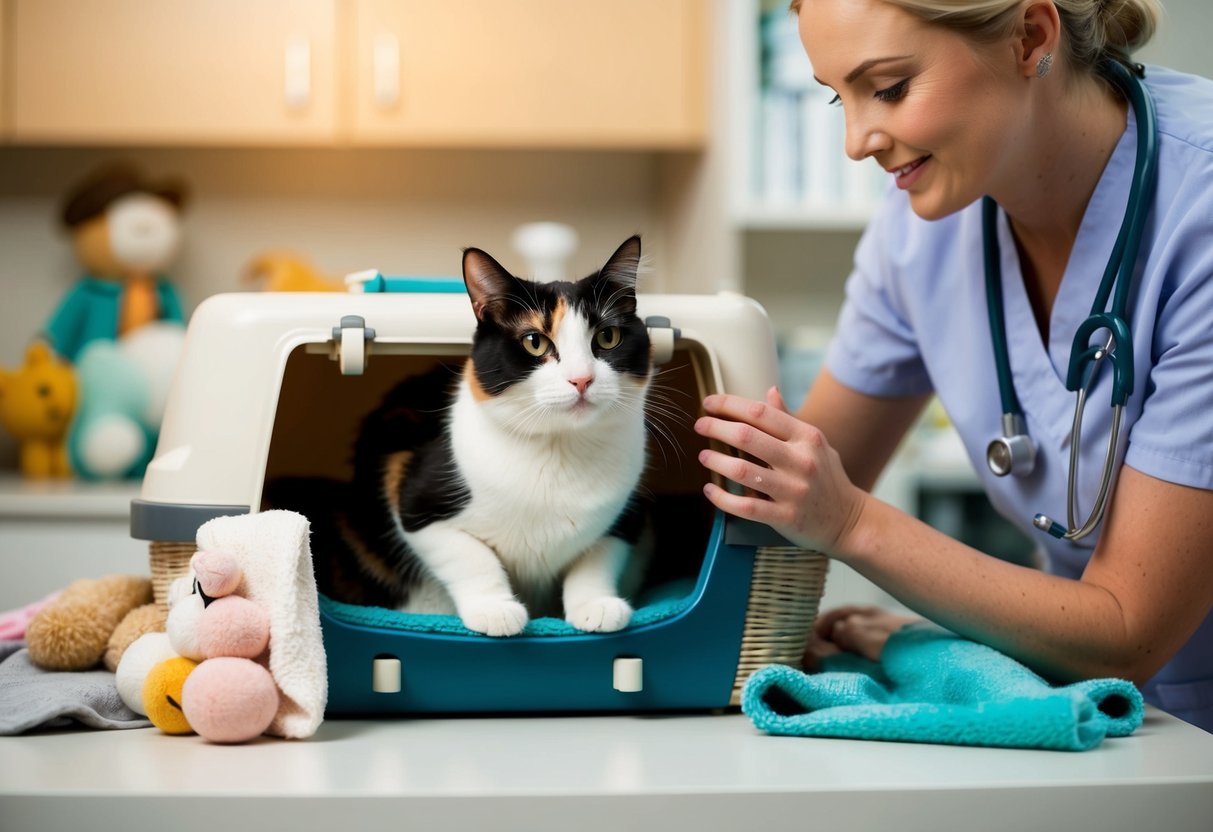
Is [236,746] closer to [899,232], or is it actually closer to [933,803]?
[933,803]

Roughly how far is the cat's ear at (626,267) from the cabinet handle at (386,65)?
5.21ft

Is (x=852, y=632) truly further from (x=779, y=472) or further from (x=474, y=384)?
(x=474, y=384)

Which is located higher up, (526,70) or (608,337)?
(526,70)

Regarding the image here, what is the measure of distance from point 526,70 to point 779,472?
1727mm

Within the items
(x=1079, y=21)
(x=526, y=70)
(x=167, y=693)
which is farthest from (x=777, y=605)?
(x=526, y=70)

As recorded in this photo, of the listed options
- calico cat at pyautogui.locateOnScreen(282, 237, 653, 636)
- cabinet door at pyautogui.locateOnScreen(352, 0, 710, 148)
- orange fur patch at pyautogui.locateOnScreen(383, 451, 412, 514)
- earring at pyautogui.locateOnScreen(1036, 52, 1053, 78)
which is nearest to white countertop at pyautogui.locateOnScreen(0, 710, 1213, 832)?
calico cat at pyautogui.locateOnScreen(282, 237, 653, 636)

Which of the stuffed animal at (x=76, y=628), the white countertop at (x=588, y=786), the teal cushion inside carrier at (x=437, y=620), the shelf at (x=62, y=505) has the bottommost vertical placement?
the shelf at (x=62, y=505)

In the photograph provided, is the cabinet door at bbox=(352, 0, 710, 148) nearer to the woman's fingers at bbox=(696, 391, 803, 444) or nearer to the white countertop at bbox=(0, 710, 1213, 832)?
the woman's fingers at bbox=(696, 391, 803, 444)

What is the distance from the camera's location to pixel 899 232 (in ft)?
3.75

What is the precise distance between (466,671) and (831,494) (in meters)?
0.30

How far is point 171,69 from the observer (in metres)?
2.28

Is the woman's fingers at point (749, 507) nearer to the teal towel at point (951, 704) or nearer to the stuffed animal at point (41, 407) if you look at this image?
the teal towel at point (951, 704)

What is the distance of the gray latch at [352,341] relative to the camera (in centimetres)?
81

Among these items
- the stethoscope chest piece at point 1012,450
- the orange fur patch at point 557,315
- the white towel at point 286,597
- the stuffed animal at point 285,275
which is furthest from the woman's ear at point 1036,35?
the stuffed animal at point 285,275
